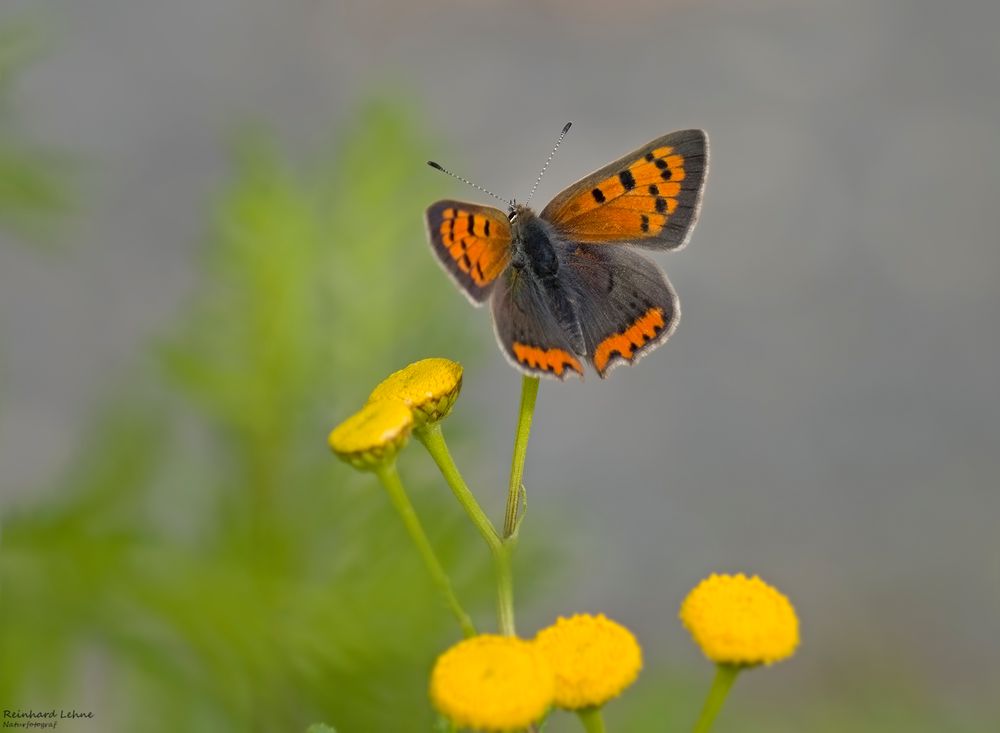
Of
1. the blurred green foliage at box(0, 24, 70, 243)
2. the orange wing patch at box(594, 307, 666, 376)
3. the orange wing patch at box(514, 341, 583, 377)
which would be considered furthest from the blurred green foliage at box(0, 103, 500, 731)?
the orange wing patch at box(514, 341, 583, 377)

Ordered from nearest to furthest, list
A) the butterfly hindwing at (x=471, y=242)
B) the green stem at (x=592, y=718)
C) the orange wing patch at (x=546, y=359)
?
1. the green stem at (x=592, y=718)
2. the orange wing patch at (x=546, y=359)
3. the butterfly hindwing at (x=471, y=242)

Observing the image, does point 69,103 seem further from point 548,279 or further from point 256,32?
point 548,279

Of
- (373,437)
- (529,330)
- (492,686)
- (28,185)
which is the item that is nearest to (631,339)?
(529,330)

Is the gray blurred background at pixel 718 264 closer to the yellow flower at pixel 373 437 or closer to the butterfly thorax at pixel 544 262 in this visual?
A: the butterfly thorax at pixel 544 262

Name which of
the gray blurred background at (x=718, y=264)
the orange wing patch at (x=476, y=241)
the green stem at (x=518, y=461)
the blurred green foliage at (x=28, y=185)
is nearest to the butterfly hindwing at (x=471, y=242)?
the orange wing patch at (x=476, y=241)

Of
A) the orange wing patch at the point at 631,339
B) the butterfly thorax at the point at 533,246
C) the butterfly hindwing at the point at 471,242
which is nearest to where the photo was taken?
the butterfly hindwing at the point at 471,242

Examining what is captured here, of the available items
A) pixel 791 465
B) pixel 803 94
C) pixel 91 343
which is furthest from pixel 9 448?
pixel 803 94

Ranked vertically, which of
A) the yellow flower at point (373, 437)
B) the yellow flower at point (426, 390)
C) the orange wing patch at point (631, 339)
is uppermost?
the orange wing patch at point (631, 339)

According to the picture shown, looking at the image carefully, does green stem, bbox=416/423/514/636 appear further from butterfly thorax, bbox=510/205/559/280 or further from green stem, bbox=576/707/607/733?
butterfly thorax, bbox=510/205/559/280
